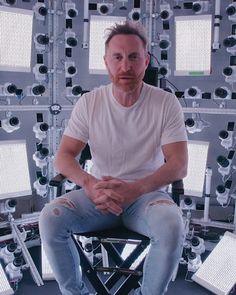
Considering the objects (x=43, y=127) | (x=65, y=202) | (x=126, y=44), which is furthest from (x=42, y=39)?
(x=65, y=202)

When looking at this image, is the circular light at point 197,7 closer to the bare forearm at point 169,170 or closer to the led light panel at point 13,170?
the bare forearm at point 169,170

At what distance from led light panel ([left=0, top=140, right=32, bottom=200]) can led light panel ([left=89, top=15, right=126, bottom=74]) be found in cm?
83

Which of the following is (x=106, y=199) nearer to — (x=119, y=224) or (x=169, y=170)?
(x=119, y=224)

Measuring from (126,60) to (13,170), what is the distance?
55.4 inches

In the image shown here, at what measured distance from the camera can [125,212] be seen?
183 cm

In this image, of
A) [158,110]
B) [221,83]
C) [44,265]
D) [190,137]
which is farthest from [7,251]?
[221,83]

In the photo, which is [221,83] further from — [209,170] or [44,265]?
[44,265]

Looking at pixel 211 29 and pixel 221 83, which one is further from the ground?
pixel 211 29

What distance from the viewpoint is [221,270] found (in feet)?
8.47

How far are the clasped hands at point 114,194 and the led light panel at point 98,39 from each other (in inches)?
58.6

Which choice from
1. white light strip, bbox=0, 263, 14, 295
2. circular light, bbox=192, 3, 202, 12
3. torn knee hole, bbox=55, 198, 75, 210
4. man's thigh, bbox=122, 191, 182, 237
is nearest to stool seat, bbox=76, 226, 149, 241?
man's thigh, bbox=122, 191, 182, 237

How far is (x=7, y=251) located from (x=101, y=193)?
4.26 ft

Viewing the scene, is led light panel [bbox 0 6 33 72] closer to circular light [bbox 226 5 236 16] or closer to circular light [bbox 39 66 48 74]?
circular light [bbox 39 66 48 74]

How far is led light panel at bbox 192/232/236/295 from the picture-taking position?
8.21 feet
